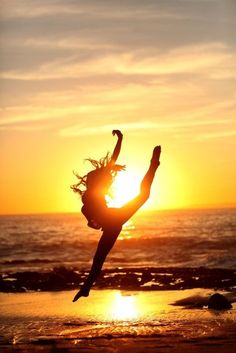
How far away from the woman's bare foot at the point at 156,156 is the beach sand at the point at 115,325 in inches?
143

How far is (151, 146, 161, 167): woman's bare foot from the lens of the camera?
1046 cm

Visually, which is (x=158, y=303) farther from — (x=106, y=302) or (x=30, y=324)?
(x=30, y=324)

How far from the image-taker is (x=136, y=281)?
91.8ft

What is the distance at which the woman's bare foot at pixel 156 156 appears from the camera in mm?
10462

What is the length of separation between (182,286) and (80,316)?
1016 cm

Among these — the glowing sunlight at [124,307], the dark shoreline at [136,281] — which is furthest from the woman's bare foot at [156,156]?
the dark shoreline at [136,281]

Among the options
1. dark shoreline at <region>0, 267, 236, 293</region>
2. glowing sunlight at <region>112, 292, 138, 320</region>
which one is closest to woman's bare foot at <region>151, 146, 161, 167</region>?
glowing sunlight at <region>112, 292, 138, 320</region>

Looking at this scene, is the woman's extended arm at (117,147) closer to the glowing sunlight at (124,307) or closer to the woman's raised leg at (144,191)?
the woman's raised leg at (144,191)

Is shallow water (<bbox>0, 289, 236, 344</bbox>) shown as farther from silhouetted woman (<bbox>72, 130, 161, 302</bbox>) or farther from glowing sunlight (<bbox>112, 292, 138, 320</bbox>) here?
silhouetted woman (<bbox>72, 130, 161, 302</bbox>)

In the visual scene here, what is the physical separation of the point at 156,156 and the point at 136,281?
1804 cm

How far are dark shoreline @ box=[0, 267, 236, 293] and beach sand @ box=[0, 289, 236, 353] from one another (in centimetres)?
429

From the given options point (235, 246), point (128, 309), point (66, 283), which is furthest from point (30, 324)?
point (235, 246)

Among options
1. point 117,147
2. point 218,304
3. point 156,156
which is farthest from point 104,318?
point 156,156

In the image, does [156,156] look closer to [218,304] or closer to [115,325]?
[115,325]
